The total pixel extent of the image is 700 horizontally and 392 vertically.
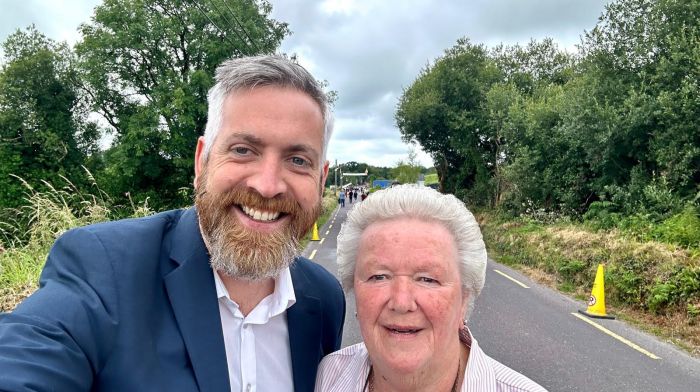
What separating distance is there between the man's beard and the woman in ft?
1.17

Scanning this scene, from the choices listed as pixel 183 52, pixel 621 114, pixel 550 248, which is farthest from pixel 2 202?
pixel 621 114

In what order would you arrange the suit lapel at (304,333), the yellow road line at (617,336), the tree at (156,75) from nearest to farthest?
the suit lapel at (304,333), the yellow road line at (617,336), the tree at (156,75)

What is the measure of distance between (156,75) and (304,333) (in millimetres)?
27224

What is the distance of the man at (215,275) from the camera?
48.0 inches

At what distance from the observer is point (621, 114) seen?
41.4 feet

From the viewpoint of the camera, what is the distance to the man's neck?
5.37ft

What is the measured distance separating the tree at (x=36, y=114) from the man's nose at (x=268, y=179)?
25.4 metres

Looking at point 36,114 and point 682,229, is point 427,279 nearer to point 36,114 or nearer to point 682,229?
point 682,229

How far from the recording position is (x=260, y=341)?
1.67 meters

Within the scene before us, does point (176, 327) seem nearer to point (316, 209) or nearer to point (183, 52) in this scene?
point (316, 209)

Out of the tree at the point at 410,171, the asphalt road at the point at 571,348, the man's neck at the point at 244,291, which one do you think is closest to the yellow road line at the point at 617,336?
the asphalt road at the point at 571,348

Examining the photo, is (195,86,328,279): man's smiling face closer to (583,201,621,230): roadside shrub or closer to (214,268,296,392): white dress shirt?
(214,268,296,392): white dress shirt

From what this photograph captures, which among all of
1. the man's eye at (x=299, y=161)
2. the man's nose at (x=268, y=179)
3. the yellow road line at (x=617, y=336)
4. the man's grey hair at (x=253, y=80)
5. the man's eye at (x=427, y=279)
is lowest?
the yellow road line at (x=617, y=336)

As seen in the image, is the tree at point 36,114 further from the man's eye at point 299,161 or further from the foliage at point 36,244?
the man's eye at point 299,161
